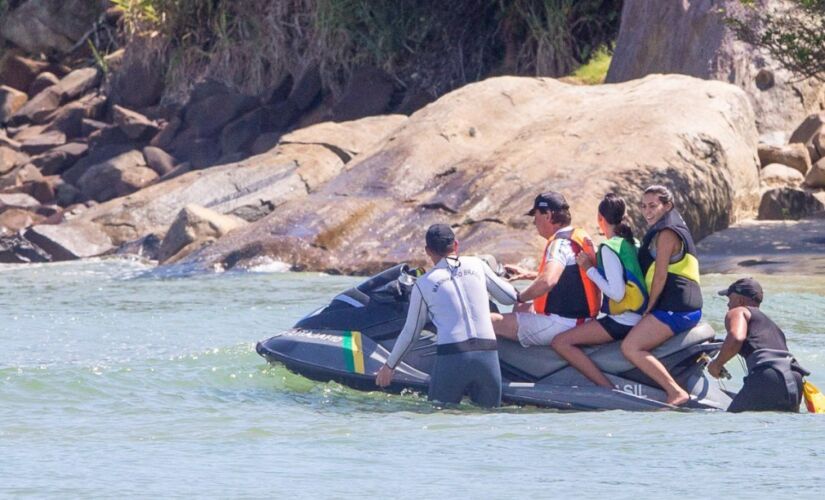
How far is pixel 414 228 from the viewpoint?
1597 cm

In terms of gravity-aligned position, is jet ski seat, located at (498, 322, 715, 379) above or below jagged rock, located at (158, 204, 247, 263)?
below

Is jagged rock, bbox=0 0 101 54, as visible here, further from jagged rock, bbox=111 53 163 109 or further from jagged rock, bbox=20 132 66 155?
jagged rock, bbox=20 132 66 155

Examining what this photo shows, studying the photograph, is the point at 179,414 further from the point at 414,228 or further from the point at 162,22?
the point at 162,22

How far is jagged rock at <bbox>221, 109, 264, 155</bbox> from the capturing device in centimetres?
2380

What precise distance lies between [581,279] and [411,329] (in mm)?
951

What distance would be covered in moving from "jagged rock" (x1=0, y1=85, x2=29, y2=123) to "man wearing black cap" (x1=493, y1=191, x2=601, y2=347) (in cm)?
2083

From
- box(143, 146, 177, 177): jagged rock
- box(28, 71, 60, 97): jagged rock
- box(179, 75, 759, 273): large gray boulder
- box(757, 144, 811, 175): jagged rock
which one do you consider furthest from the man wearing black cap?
box(28, 71, 60, 97): jagged rock

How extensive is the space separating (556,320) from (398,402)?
1.04 m

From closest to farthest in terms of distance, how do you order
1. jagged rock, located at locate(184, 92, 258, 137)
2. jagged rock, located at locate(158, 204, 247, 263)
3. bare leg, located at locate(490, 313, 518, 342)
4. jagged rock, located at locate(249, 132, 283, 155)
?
bare leg, located at locate(490, 313, 518, 342) < jagged rock, located at locate(158, 204, 247, 263) < jagged rock, located at locate(249, 132, 283, 155) < jagged rock, located at locate(184, 92, 258, 137)

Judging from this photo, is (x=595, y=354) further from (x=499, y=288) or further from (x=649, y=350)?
(x=499, y=288)

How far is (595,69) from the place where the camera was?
22.0 meters

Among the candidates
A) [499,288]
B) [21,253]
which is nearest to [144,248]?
[21,253]

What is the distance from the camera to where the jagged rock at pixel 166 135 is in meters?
24.6

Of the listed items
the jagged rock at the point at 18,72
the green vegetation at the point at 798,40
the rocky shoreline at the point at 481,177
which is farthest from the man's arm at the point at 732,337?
the jagged rock at the point at 18,72
